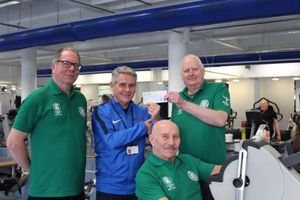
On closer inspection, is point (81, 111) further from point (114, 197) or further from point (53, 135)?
point (114, 197)

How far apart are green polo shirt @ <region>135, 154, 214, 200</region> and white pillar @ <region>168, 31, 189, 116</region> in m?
6.15

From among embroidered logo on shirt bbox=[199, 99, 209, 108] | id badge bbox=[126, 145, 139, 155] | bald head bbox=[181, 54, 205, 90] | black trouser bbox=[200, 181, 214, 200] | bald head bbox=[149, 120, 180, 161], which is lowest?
black trouser bbox=[200, 181, 214, 200]

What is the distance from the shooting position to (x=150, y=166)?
194 cm

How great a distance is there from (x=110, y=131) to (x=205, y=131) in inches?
21.6


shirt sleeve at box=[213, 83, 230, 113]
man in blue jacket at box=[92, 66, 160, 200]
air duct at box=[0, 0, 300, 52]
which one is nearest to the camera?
man in blue jacket at box=[92, 66, 160, 200]

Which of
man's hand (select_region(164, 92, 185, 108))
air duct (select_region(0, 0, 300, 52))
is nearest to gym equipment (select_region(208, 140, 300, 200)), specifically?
man's hand (select_region(164, 92, 185, 108))

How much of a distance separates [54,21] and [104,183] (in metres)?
7.78

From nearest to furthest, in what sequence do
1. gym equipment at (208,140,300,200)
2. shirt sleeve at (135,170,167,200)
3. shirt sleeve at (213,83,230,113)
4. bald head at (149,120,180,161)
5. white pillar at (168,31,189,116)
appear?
gym equipment at (208,140,300,200) → shirt sleeve at (135,170,167,200) → bald head at (149,120,180,161) → shirt sleeve at (213,83,230,113) → white pillar at (168,31,189,116)

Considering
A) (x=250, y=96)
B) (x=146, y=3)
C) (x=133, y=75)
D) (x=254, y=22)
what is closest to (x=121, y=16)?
(x=146, y=3)

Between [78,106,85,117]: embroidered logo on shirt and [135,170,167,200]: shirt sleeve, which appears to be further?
[78,106,85,117]: embroidered logo on shirt

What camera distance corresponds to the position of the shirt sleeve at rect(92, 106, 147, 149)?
2.00 m

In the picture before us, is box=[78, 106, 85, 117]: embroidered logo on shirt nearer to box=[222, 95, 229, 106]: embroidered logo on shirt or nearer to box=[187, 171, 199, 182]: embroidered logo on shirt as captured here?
box=[187, 171, 199, 182]: embroidered logo on shirt

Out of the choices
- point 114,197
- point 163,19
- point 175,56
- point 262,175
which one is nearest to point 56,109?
point 114,197

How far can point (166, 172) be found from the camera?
1940mm
